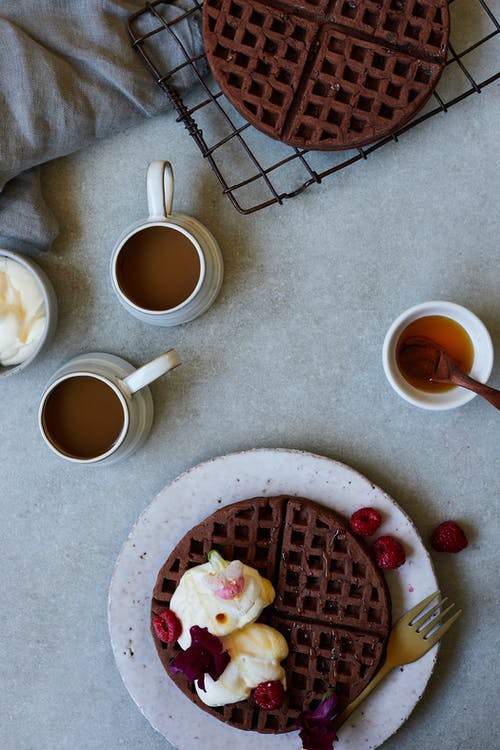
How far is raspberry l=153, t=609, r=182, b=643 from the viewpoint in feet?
5.05

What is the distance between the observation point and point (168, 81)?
5.27 feet

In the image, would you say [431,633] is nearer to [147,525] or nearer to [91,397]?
[147,525]

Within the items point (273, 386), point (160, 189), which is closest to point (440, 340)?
point (273, 386)

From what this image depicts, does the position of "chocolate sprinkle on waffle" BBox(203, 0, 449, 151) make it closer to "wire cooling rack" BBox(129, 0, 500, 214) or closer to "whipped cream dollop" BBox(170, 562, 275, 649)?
"wire cooling rack" BBox(129, 0, 500, 214)

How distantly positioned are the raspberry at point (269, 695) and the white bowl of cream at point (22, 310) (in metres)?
0.84

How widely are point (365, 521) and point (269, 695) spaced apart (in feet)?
1.33

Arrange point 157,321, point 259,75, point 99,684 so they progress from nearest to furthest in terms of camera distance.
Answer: point 259,75 → point 157,321 → point 99,684

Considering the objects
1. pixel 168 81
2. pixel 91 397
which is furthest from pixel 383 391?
pixel 168 81

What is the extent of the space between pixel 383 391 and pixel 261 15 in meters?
0.84

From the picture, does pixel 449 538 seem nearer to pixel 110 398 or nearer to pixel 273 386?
pixel 273 386

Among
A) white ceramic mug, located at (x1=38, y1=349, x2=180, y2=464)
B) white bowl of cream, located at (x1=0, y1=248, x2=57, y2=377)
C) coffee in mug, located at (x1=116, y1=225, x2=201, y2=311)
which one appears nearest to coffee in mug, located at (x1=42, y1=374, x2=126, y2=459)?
white ceramic mug, located at (x1=38, y1=349, x2=180, y2=464)

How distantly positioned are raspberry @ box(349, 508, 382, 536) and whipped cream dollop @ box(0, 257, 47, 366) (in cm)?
79

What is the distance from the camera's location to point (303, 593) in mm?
1580

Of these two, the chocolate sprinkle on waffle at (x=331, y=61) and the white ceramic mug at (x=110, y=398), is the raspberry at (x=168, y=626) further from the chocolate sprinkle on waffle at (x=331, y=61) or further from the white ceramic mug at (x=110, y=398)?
the chocolate sprinkle on waffle at (x=331, y=61)
